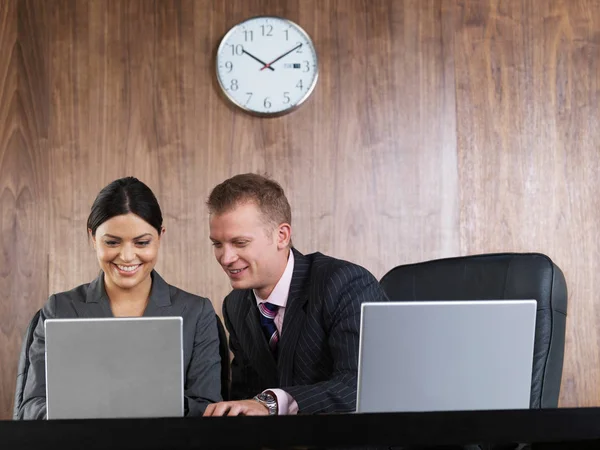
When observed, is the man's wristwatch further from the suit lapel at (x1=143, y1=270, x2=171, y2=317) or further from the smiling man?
the suit lapel at (x1=143, y1=270, x2=171, y2=317)

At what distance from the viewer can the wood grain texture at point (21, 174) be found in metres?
3.54

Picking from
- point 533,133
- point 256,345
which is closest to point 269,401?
point 256,345

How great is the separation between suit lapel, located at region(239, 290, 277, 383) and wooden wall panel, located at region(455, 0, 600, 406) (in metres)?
1.64

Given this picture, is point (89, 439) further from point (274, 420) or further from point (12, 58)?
point (12, 58)

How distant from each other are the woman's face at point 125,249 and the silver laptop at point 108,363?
2.25ft

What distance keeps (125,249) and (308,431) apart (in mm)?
1164

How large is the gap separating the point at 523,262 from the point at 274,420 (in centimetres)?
137

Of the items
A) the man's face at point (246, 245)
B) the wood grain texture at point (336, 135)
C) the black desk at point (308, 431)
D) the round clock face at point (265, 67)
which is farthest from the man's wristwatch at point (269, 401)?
the round clock face at point (265, 67)

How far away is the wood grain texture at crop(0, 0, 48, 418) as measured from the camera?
354 cm

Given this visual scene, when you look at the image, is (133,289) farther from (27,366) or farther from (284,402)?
(284,402)

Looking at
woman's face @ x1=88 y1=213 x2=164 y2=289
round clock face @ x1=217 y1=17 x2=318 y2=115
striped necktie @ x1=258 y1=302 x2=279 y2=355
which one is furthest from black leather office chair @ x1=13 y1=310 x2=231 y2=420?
round clock face @ x1=217 y1=17 x2=318 y2=115

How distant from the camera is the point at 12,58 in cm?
360

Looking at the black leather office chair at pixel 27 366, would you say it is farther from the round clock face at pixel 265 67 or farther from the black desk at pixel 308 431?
the round clock face at pixel 265 67

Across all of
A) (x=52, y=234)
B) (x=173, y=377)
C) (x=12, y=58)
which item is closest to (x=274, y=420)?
(x=173, y=377)
